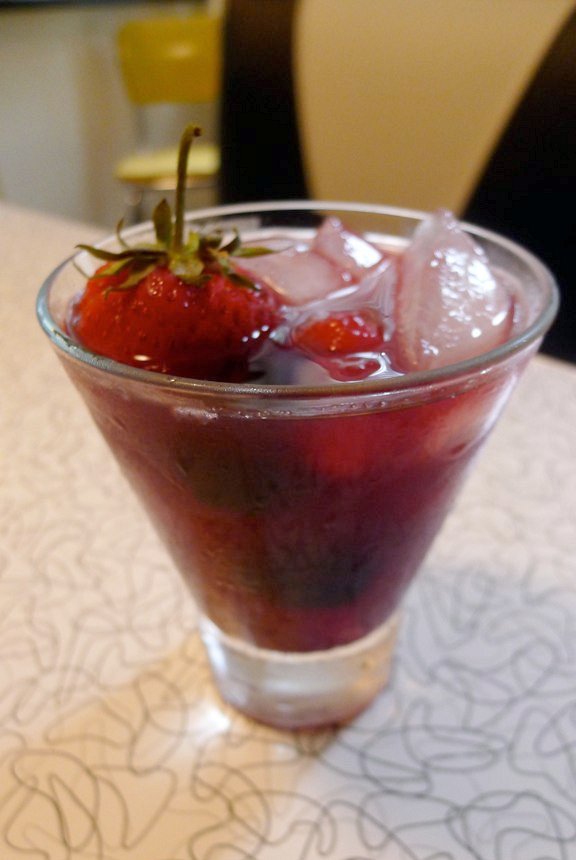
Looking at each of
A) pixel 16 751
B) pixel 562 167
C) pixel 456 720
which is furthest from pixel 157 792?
pixel 562 167

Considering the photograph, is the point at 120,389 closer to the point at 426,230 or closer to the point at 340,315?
the point at 340,315

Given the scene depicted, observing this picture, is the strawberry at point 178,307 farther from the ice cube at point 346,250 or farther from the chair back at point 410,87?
the chair back at point 410,87

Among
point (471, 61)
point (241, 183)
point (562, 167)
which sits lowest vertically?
point (241, 183)

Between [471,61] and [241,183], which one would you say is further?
[241,183]

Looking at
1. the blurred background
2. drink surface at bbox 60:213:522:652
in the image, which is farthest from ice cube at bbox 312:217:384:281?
the blurred background

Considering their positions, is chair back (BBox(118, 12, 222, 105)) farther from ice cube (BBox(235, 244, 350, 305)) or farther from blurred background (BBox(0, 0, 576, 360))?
ice cube (BBox(235, 244, 350, 305))

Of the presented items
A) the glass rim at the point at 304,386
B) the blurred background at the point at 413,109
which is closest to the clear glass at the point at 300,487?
the glass rim at the point at 304,386

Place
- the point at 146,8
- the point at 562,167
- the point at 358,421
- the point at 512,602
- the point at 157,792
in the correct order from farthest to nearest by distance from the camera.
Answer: the point at 146,8 → the point at 562,167 → the point at 512,602 → the point at 157,792 → the point at 358,421
